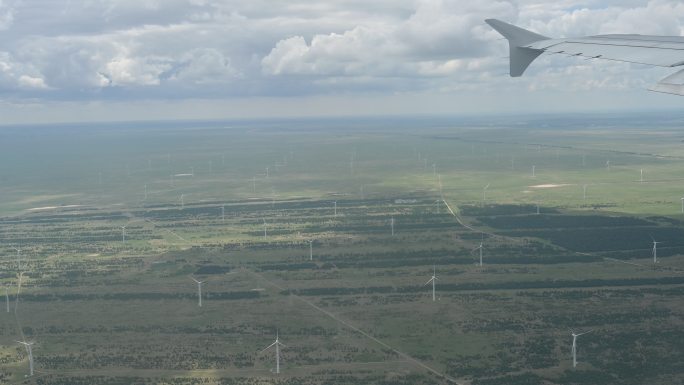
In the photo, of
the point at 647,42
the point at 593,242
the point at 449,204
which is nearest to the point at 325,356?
the point at 647,42

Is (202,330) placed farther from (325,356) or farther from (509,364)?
(509,364)

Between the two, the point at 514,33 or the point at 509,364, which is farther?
the point at 509,364

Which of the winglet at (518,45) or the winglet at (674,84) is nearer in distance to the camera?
the winglet at (674,84)

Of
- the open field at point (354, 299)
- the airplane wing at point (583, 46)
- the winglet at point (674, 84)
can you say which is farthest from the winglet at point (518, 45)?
the open field at point (354, 299)

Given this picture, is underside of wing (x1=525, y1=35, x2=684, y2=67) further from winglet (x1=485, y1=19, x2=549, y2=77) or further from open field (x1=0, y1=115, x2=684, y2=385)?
open field (x1=0, y1=115, x2=684, y2=385)

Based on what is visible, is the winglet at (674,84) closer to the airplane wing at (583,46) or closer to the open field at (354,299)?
the airplane wing at (583,46)

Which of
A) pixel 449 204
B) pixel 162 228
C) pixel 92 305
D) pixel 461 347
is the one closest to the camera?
pixel 461 347

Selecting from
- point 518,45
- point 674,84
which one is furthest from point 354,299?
point 674,84
